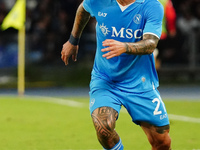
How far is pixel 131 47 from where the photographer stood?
5543 millimetres

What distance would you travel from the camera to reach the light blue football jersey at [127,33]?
601 centimetres

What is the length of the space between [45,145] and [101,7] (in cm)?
315

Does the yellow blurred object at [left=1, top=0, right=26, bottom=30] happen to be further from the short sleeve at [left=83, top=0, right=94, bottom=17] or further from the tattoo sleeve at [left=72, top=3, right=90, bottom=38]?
the short sleeve at [left=83, top=0, right=94, bottom=17]

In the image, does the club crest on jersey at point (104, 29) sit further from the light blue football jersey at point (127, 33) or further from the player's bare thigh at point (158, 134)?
the player's bare thigh at point (158, 134)

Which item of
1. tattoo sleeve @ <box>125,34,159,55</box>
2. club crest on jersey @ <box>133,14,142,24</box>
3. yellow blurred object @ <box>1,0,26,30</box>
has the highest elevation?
club crest on jersey @ <box>133,14,142,24</box>

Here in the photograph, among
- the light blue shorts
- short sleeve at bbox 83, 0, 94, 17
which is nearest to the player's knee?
the light blue shorts

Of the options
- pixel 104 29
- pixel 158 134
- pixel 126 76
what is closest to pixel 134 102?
pixel 126 76

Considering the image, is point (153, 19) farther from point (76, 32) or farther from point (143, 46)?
point (76, 32)

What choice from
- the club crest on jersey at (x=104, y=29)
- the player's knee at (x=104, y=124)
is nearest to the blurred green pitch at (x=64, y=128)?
the player's knee at (x=104, y=124)

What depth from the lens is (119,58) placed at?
20.3 feet

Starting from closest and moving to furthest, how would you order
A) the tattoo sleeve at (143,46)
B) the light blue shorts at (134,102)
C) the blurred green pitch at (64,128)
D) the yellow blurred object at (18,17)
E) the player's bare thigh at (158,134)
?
the tattoo sleeve at (143,46)
the light blue shorts at (134,102)
the player's bare thigh at (158,134)
the blurred green pitch at (64,128)
the yellow blurred object at (18,17)

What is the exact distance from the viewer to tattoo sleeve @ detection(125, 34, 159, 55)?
18.2 ft

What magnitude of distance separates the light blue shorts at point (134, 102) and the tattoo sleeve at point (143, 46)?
2.21 ft

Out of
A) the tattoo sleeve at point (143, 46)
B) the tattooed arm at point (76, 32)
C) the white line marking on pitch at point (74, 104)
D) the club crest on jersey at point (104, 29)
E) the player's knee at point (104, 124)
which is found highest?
the tattoo sleeve at point (143, 46)
